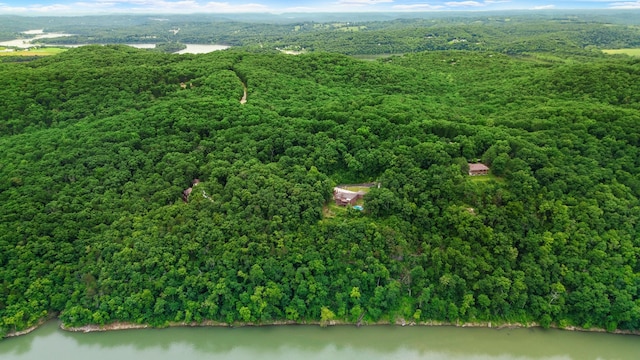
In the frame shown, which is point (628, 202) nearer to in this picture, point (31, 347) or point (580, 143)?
point (580, 143)

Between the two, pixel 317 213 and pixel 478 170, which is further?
pixel 478 170

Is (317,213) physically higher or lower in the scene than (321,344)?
higher

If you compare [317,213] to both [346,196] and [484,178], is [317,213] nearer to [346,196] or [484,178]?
[346,196]

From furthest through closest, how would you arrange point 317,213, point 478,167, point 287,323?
point 478,167 < point 317,213 < point 287,323

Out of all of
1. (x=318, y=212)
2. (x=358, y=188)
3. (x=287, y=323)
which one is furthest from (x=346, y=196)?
(x=287, y=323)

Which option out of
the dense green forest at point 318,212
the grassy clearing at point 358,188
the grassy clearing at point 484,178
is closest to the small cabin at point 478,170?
the grassy clearing at point 484,178

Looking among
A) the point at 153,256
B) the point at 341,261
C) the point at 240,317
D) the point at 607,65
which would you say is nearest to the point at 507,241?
the point at 341,261
